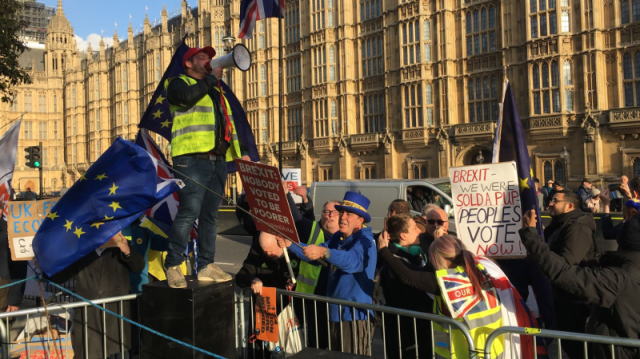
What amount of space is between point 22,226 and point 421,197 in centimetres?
944

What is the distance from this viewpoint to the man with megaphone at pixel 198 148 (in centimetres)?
396

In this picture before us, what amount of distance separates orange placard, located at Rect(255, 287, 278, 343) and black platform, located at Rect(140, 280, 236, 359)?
0.24 m

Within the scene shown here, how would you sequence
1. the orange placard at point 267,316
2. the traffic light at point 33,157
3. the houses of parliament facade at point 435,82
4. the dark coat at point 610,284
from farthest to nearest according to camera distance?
the houses of parliament facade at point 435,82, the traffic light at point 33,157, the orange placard at point 267,316, the dark coat at point 610,284

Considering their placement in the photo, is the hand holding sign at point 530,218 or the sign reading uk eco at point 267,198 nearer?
the sign reading uk eco at point 267,198

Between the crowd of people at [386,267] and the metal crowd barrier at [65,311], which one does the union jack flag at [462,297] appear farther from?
the metal crowd barrier at [65,311]

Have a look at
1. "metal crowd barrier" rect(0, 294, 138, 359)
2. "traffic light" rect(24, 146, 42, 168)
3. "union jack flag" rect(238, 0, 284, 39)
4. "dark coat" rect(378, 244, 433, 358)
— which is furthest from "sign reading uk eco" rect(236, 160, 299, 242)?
"traffic light" rect(24, 146, 42, 168)

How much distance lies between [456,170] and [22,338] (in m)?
4.40

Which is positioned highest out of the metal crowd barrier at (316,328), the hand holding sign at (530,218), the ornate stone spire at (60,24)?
the ornate stone spire at (60,24)

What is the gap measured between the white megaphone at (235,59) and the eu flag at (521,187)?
2895mm

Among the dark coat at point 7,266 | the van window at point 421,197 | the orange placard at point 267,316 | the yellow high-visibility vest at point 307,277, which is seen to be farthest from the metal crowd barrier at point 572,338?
the van window at point 421,197

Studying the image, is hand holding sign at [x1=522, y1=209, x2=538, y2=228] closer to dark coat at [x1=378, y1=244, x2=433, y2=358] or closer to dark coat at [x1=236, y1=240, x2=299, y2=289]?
dark coat at [x1=378, y1=244, x2=433, y2=358]

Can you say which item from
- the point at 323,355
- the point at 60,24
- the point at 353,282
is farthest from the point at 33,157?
the point at 60,24

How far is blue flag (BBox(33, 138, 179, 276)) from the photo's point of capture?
409cm

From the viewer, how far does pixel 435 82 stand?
86.8 feet
